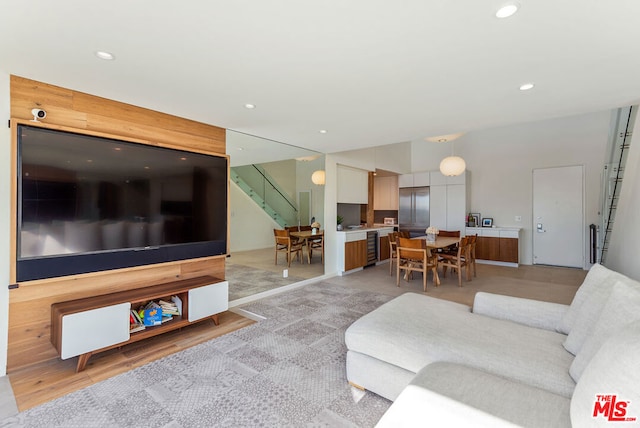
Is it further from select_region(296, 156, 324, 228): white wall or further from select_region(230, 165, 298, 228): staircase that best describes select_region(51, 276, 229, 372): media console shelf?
select_region(296, 156, 324, 228): white wall

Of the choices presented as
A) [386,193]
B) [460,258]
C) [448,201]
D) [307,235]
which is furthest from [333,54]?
[386,193]

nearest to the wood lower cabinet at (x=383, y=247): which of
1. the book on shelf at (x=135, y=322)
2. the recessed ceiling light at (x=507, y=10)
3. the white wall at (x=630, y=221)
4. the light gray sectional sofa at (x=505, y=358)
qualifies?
the white wall at (x=630, y=221)

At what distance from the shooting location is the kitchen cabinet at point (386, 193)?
8398 mm

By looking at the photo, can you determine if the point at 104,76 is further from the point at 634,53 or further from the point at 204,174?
the point at 634,53

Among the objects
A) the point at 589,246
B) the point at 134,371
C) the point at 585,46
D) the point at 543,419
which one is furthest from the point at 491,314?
the point at 589,246

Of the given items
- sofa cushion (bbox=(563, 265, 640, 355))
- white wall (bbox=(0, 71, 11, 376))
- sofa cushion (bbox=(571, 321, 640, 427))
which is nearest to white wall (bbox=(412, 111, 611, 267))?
sofa cushion (bbox=(563, 265, 640, 355))

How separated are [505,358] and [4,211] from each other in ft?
12.5

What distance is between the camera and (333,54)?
202cm

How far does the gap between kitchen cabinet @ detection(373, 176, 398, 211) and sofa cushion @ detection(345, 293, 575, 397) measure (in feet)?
20.5

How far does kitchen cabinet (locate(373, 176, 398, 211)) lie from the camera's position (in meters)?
8.40

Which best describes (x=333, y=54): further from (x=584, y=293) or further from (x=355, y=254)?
(x=355, y=254)

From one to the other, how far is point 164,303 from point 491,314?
325 cm

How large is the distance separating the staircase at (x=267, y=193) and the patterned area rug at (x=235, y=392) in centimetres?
285

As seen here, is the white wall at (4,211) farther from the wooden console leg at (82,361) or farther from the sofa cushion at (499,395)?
the sofa cushion at (499,395)
